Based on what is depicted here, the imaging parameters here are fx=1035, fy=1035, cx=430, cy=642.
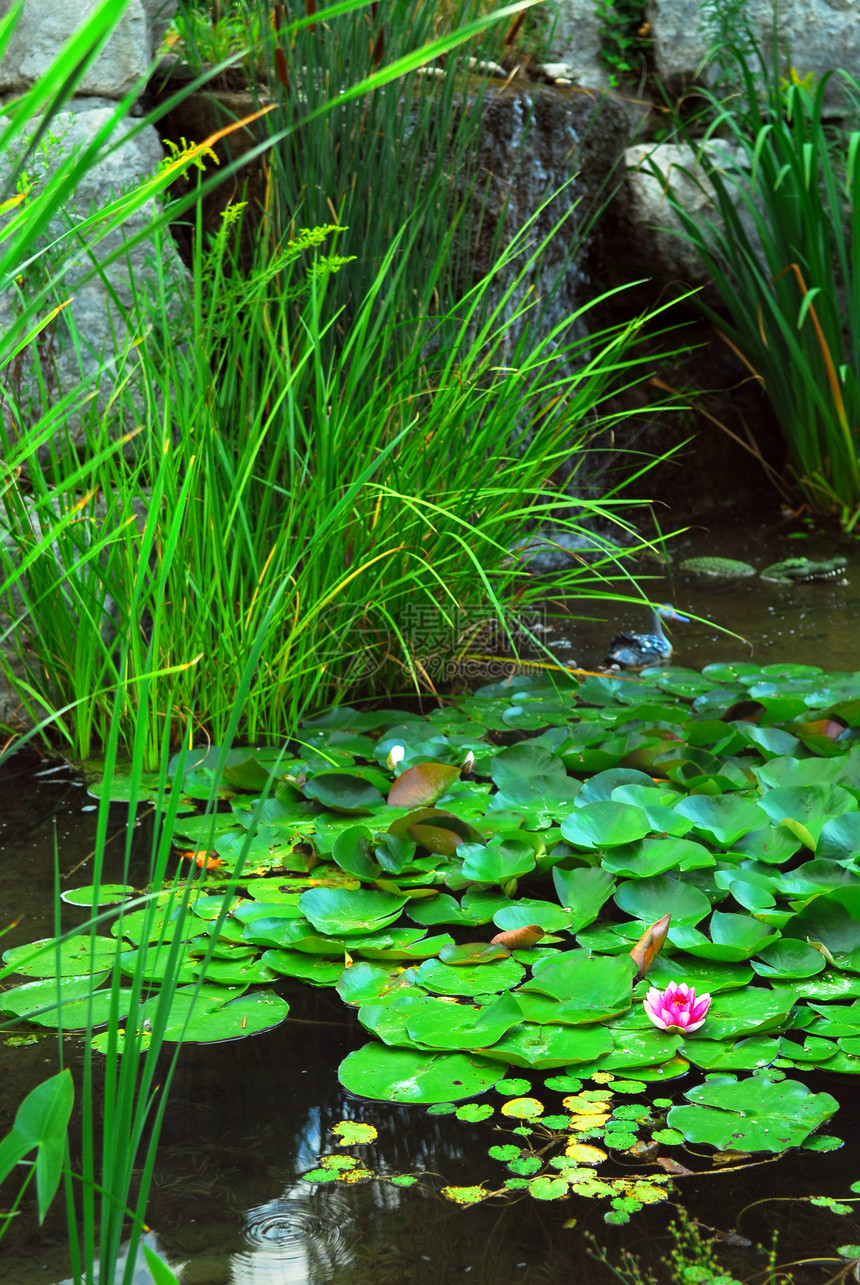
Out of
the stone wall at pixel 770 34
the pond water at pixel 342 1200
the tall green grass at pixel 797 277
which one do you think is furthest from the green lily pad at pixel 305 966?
the stone wall at pixel 770 34

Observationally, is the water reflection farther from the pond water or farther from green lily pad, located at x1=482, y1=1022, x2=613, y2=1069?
green lily pad, located at x1=482, y1=1022, x2=613, y2=1069

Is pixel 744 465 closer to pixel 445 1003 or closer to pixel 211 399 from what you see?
pixel 211 399

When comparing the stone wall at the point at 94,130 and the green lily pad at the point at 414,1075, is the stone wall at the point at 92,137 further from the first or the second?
the green lily pad at the point at 414,1075

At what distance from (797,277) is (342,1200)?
11.7ft

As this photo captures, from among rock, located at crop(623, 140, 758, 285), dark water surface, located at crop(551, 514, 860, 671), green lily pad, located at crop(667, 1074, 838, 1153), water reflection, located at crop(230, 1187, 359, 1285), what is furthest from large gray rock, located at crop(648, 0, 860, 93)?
water reflection, located at crop(230, 1187, 359, 1285)

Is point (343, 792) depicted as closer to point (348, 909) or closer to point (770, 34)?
point (348, 909)

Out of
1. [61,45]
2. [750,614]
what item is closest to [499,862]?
[750,614]

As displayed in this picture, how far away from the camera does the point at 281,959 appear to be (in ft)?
4.54

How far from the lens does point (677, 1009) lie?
1171 millimetres

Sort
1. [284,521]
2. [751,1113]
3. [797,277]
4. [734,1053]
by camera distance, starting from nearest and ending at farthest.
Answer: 1. [751,1113]
2. [734,1053]
3. [284,521]
4. [797,277]

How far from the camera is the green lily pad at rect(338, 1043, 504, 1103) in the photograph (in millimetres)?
1106

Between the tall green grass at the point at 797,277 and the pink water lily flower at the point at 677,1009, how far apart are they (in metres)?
2.79

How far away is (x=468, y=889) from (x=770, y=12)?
4692mm

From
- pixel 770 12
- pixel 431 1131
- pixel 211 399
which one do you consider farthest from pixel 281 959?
pixel 770 12
